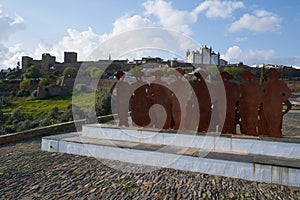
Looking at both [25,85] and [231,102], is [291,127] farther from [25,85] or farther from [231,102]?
[25,85]

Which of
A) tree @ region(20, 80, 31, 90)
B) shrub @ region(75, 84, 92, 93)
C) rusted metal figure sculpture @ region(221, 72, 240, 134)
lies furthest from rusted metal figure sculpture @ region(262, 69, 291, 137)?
tree @ region(20, 80, 31, 90)

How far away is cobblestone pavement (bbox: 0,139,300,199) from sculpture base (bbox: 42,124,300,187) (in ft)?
0.54

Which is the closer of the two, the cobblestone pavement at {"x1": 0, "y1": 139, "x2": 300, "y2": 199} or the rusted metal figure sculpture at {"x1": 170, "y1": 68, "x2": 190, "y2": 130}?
the cobblestone pavement at {"x1": 0, "y1": 139, "x2": 300, "y2": 199}

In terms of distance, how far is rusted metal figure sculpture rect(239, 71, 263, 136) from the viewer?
552 centimetres

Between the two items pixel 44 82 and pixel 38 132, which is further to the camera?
pixel 44 82

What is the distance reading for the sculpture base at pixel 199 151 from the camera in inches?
168

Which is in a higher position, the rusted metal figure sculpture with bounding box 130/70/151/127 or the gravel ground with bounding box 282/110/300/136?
the rusted metal figure sculpture with bounding box 130/70/151/127

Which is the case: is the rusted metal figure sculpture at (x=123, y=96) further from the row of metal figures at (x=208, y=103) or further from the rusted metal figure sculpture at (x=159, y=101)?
the rusted metal figure sculpture at (x=159, y=101)

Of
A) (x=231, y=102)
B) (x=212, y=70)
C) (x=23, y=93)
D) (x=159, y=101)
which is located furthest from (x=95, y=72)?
(x=231, y=102)

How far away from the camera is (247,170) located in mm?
4328

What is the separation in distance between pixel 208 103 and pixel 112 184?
2.97m

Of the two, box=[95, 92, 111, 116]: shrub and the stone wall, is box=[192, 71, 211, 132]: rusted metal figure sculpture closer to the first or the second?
the stone wall

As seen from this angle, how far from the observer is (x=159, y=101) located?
6.52m

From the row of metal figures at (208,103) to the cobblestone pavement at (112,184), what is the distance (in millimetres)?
1647
